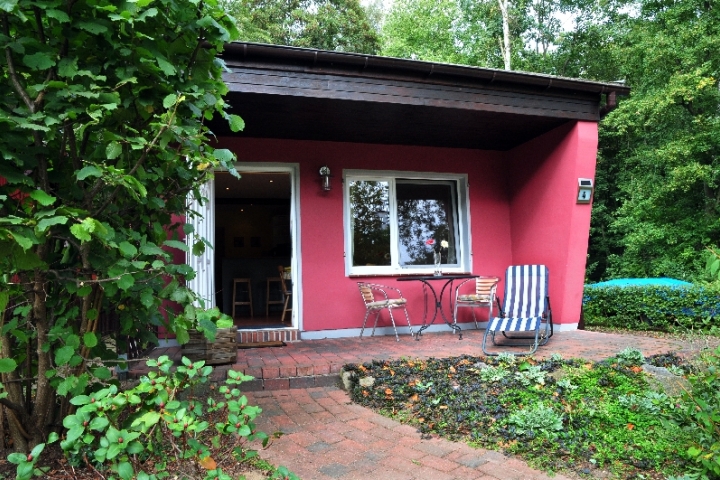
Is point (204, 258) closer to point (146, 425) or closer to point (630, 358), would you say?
point (146, 425)

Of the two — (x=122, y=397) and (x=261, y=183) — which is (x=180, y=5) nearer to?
(x=122, y=397)

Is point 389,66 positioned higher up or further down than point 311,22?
further down

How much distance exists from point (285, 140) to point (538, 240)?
3409 millimetres

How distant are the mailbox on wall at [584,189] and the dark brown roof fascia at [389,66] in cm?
101

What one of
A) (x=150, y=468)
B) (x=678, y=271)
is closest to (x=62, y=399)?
(x=150, y=468)

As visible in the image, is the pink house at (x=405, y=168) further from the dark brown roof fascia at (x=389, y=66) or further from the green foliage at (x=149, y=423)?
the green foliage at (x=149, y=423)

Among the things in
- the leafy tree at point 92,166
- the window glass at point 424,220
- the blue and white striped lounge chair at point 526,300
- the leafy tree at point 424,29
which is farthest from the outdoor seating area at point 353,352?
the leafy tree at point 424,29

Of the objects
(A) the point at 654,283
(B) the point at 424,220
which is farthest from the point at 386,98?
(A) the point at 654,283

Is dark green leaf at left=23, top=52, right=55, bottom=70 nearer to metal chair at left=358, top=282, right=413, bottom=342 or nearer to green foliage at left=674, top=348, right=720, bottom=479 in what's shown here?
green foliage at left=674, top=348, right=720, bottom=479

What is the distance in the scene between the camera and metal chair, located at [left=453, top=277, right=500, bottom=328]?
5521mm

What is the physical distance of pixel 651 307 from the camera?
6.53 metres

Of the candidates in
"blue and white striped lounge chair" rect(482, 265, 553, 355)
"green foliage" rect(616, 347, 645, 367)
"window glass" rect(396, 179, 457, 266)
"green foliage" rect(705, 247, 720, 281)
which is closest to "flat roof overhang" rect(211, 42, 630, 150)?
"window glass" rect(396, 179, 457, 266)

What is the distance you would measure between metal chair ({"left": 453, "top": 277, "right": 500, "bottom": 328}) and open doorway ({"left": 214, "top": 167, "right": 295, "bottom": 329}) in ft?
7.51

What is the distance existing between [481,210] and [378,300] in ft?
6.28
